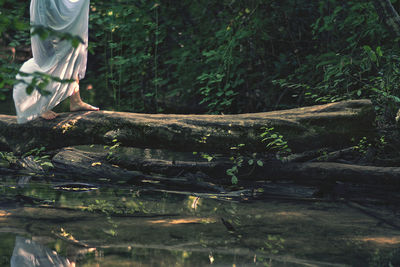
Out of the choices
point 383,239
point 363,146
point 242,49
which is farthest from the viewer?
point 242,49

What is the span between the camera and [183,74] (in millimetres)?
7391

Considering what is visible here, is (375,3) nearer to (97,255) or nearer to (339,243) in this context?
(339,243)

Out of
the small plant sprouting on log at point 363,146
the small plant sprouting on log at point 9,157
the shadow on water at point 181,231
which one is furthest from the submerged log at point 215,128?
the shadow on water at point 181,231

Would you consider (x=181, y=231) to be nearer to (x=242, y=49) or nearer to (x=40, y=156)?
(x=40, y=156)

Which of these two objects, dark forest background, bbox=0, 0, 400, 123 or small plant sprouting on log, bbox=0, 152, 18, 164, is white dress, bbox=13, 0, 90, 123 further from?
dark forest background, bbox=0, 0, 400, 123

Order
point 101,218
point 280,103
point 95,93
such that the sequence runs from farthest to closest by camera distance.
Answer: point 95,93
point 280,103
point 101,218

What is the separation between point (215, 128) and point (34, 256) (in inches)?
84.7

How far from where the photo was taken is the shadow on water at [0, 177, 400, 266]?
2.39m

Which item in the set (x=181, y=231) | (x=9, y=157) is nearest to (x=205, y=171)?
(x=181, y=231)

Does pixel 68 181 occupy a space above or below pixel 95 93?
below

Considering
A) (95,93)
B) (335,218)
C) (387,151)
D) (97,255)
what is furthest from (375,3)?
(95,93)

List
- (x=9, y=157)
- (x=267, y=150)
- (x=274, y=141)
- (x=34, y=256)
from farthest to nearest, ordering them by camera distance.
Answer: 1. (x=9, y=157)
2. (x=267, y=150)
3. (x=274, y=141)
4. (x=34, y=256)

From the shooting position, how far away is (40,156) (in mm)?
4703

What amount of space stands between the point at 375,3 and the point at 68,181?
3.19 meters
